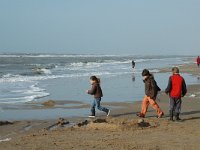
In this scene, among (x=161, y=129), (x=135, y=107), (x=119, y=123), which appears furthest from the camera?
(x=135, y=107)

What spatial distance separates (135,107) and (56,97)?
517 cm

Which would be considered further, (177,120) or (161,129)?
(177,120)

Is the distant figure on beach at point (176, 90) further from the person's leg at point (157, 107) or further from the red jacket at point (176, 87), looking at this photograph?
the person's leg at point (157, 107)

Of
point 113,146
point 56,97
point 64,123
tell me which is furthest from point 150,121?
point 56,97

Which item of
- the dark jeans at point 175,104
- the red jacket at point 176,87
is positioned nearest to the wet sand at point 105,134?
the dark jeans at point 175,104

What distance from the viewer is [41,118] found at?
1275 cm

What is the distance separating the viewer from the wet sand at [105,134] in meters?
8.11

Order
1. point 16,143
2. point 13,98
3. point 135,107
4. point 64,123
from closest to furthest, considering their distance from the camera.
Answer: point 16,143 → point 64,123 → point 135,107 → point 13,98

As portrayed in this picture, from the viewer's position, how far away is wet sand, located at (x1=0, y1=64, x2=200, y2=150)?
26.6 feet

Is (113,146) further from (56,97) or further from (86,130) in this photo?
(56,97)

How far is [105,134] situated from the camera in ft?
30.9

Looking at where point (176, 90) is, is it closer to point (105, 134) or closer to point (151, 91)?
point (151, 91)

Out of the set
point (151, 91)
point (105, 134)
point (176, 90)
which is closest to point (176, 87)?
point (176, 90)

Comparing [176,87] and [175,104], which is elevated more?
[176,87]
